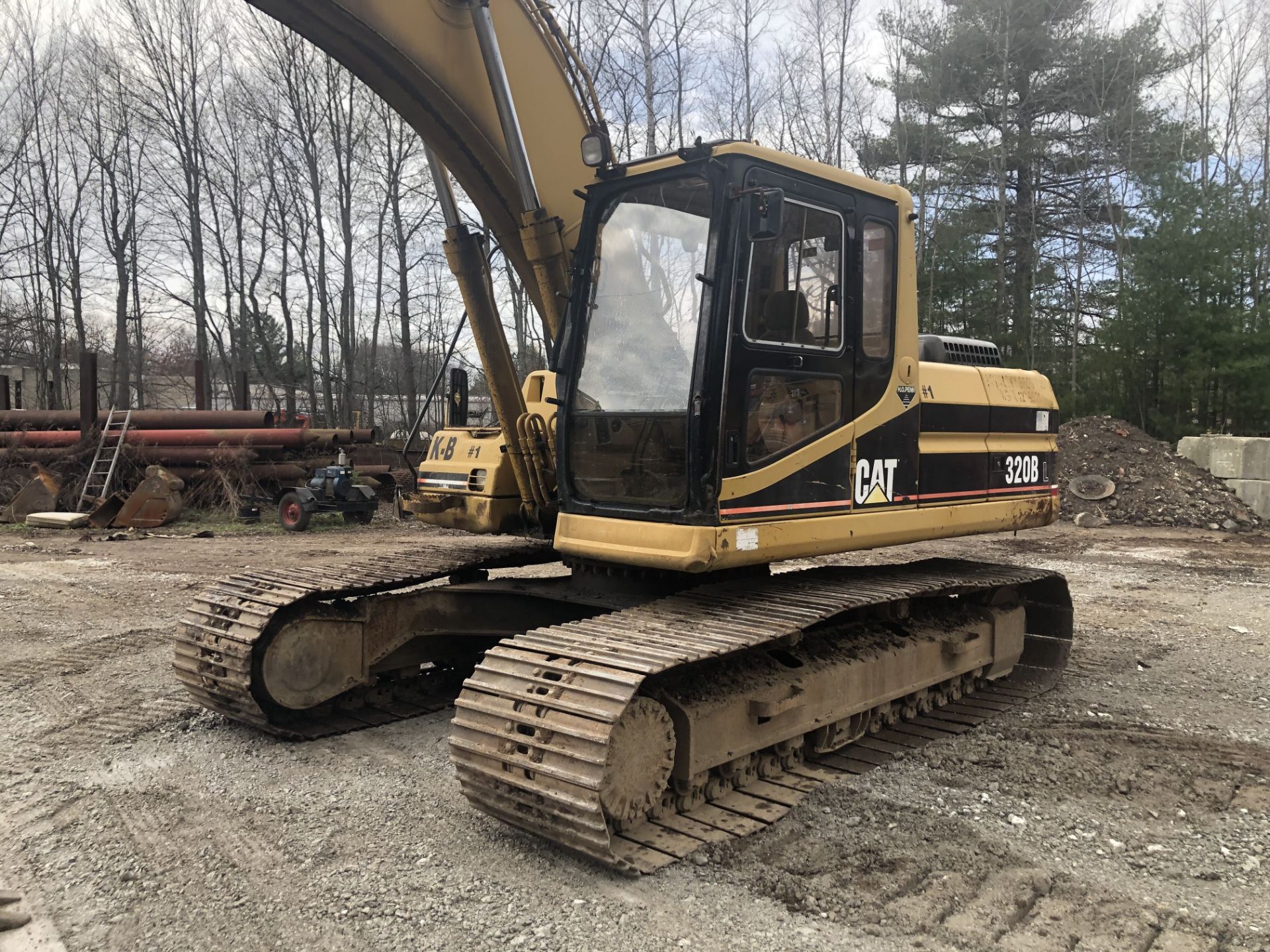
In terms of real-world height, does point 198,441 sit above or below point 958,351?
below

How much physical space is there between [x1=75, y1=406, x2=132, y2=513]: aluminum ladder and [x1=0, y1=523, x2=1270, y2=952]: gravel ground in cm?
1001

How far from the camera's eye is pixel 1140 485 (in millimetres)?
15852

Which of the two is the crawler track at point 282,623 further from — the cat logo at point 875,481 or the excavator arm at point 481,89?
the cat logo at point 875,481

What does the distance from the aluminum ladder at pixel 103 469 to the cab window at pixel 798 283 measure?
45.5 ft

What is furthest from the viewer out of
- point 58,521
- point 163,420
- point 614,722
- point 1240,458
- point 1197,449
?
point 163,420

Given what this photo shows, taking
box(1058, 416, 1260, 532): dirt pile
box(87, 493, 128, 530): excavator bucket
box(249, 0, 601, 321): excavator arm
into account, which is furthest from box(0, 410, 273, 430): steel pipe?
box(1058, 416, 1260, 532): dirt pile

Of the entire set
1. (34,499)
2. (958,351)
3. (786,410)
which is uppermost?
(958,351)

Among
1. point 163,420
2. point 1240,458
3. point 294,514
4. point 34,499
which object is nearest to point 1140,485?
point 1240,458

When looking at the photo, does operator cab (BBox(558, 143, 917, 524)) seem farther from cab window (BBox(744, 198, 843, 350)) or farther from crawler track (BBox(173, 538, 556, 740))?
crawler track (BBox(173, 538, 556, 740))

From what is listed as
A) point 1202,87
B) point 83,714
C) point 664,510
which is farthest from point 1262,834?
point 1202,87

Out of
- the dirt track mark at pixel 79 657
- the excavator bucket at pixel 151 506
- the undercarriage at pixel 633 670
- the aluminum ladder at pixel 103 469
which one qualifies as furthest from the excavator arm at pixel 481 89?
the aluminum ladder at pixel 103 469

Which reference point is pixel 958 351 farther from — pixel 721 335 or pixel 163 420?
pixel 163 420

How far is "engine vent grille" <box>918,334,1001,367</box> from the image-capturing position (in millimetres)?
5781

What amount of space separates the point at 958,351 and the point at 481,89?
127 inches
